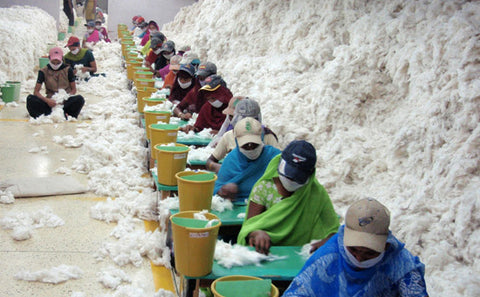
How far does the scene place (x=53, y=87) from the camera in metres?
7.63

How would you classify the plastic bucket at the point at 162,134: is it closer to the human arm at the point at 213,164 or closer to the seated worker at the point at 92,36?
the human arm at the point at 213,164

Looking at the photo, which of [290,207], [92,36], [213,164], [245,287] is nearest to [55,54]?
[213,164]

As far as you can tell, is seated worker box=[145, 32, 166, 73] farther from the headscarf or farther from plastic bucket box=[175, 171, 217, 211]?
the headscarf

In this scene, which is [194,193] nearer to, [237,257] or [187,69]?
[237,257]

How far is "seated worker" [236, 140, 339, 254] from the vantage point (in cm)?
274

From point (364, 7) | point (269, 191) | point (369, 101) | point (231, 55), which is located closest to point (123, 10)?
point (231, 55)

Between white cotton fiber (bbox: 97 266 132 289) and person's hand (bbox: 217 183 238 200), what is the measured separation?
3.07 ft

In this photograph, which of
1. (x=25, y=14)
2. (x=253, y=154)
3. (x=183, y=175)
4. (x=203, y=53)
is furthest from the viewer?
(x=25, y=14)

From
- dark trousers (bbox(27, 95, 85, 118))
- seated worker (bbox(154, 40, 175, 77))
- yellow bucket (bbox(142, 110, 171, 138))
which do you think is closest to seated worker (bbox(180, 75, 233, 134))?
yellow bucket (bbox(142, 110, 171, 138))

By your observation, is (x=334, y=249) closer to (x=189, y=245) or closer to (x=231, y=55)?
(x=189, y=245)

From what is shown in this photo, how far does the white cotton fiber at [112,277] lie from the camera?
326 centimetres

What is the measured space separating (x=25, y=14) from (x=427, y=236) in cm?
1425

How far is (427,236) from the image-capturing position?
2973mm

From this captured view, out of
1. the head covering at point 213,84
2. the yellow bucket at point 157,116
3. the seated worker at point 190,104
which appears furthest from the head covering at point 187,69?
the yellow bucket at point 157,116
